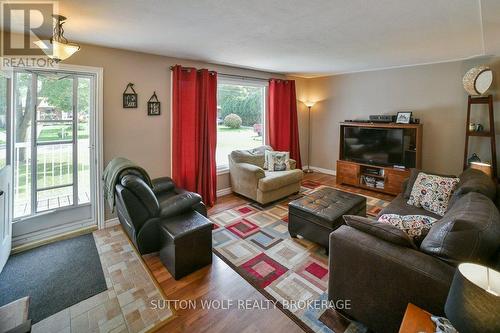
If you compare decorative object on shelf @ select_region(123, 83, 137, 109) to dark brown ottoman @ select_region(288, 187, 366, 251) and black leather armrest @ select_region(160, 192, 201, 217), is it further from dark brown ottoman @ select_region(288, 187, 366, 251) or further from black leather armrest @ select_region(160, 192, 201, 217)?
dark brown ottoman @ select_region(288, 187, 366, 251)

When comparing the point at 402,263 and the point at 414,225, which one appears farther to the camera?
the point at 414,225

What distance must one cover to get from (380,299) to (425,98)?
14.0 ft

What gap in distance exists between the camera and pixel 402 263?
1447 mm

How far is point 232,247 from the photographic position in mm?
2879

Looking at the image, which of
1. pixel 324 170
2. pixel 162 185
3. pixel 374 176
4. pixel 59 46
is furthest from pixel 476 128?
pixel 59 46

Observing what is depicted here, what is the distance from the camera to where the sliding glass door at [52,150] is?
2.86 metres

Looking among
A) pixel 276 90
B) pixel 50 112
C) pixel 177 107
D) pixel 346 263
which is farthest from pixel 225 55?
pixel 346 263

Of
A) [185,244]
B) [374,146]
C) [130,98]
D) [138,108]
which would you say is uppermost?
[130,98]

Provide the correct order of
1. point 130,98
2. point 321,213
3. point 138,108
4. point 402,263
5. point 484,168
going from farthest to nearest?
point 138,108
point 130,98
point 484,168
point 321,213
point 402,263

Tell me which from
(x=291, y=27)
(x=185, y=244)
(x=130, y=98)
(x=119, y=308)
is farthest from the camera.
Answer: (x=130, y=98)

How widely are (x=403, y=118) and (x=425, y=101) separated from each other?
445mm

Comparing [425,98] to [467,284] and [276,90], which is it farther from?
[467,284]

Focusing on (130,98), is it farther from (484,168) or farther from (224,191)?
(484,168)

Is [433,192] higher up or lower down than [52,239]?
higher up
